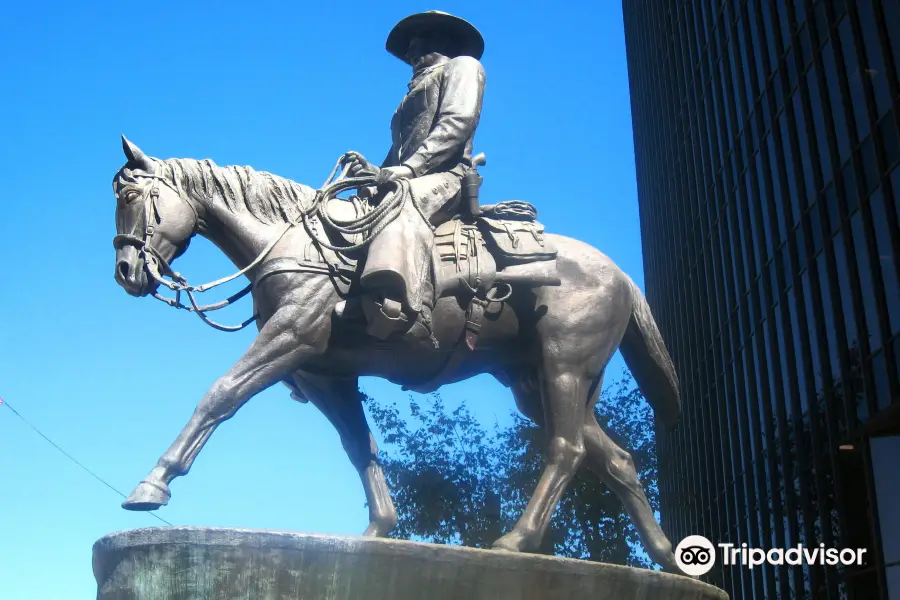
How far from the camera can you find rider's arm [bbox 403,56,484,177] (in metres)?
8.14

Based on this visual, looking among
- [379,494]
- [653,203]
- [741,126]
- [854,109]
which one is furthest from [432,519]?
[653,203]

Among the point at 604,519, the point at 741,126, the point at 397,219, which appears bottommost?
the point at 397,219

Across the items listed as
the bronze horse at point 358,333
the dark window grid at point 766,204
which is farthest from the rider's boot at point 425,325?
the dark window grid at point 766,204

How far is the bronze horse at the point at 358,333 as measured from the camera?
279 inches

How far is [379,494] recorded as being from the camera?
7672 mm

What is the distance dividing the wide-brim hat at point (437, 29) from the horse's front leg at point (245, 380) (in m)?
3.02

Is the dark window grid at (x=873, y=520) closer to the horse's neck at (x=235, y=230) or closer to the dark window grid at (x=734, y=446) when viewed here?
the dark window grid at (x=734, y=446)

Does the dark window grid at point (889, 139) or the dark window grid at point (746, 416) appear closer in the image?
the dark window grid at point (889, 139)

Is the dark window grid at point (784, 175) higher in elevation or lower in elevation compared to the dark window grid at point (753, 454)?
higher

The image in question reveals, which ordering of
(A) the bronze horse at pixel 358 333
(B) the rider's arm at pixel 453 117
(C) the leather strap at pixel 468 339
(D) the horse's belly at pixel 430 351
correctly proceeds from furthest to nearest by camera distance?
1. (B) the rider's arm at pixel 453 117
2. (C) the leather strap at pixel 468 339
3. (D) the horse's belly at pixel 430 351
4. (A) the bronze horse at pixel 358 333

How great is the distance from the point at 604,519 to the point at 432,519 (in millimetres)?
3468

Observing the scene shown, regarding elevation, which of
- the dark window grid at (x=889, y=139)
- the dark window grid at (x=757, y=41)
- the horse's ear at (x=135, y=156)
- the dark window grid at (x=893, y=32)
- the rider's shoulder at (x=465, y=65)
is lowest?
the horse's ear at (x=135, y=156)

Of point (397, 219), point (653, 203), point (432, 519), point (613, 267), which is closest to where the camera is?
point (397, 219)

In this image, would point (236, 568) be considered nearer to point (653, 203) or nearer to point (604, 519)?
point (604, 519)
